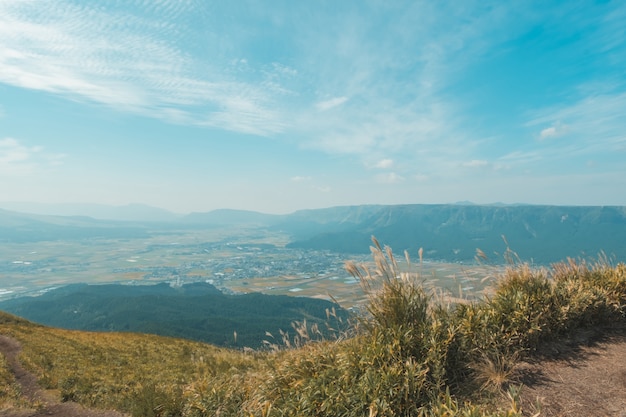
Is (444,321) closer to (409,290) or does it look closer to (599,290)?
(409,290)

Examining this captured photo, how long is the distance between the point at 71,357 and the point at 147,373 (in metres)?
4.84

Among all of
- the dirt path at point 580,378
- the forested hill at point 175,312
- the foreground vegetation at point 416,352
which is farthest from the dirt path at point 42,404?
the forested hill at point 175,312

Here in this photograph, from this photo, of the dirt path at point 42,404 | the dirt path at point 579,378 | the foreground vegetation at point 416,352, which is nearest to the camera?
the dirt path at point 579,378

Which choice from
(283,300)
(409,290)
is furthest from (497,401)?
(283,300)

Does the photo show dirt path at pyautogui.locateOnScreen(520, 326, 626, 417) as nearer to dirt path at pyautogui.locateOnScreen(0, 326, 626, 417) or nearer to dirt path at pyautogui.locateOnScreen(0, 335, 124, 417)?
dirt path at pyautogui.locateOnScreen(0, 326, 626, 417)

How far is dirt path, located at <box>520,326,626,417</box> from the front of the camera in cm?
428

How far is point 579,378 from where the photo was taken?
4988mm

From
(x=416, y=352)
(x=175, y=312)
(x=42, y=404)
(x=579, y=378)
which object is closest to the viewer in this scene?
(x=579, y=378)

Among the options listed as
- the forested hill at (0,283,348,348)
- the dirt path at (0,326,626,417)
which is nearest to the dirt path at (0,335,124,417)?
the dirt path at (0,326,626,417)

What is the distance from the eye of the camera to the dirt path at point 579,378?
428 cm

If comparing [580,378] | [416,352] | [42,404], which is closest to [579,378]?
[580,378]

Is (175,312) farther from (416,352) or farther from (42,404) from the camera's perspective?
(416,352)

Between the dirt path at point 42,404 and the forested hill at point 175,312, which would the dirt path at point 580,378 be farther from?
the forested hill at point 175,312

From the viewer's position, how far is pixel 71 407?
9.57m
